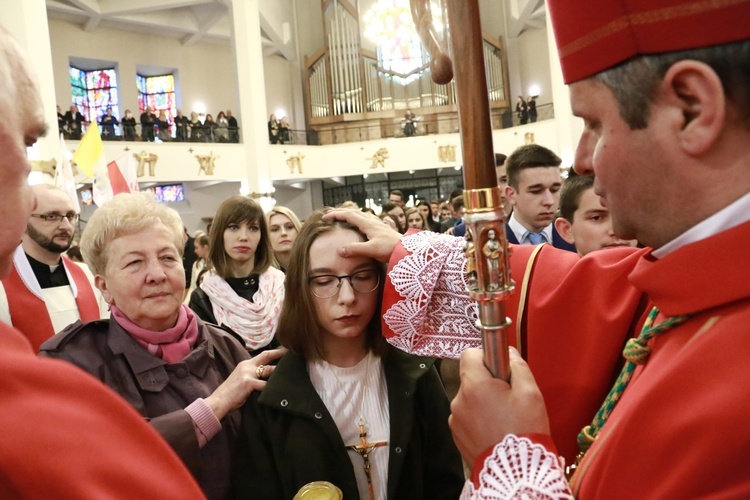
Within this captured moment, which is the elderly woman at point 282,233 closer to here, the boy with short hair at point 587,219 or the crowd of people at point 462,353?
the boy with short hair at point 587,219

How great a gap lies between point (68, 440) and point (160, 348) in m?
1.55

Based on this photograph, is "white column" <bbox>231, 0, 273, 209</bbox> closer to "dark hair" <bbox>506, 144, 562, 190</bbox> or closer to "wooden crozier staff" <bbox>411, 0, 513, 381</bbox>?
"dark hair" <bbox>506, 144, 562, 190</bbox>

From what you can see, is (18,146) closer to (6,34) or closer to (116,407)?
(6,34)

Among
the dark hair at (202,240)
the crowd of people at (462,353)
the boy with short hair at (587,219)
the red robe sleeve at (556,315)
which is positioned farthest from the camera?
the dark hair at (202,240)

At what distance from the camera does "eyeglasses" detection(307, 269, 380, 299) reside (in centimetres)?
218

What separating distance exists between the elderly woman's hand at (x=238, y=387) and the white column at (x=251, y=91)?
14822mm

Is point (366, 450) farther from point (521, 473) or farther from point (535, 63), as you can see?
point (535, 63)

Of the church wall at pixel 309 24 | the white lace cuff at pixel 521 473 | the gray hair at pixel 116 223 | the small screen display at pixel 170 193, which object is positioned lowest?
the white lace cuff at pixel 521 473

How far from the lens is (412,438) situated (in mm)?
2127

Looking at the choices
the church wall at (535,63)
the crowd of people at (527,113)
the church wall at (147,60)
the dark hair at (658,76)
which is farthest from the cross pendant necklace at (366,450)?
the church wall at (535,63)

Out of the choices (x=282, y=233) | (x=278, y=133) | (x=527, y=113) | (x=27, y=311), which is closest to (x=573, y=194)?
(x=282, y=233)

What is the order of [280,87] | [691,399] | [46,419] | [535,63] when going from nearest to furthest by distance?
[46,419] → [691,399] → [535,63] → [280,87]

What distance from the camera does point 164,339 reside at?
7.65ft

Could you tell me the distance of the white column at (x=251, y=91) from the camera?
54.4 feet
